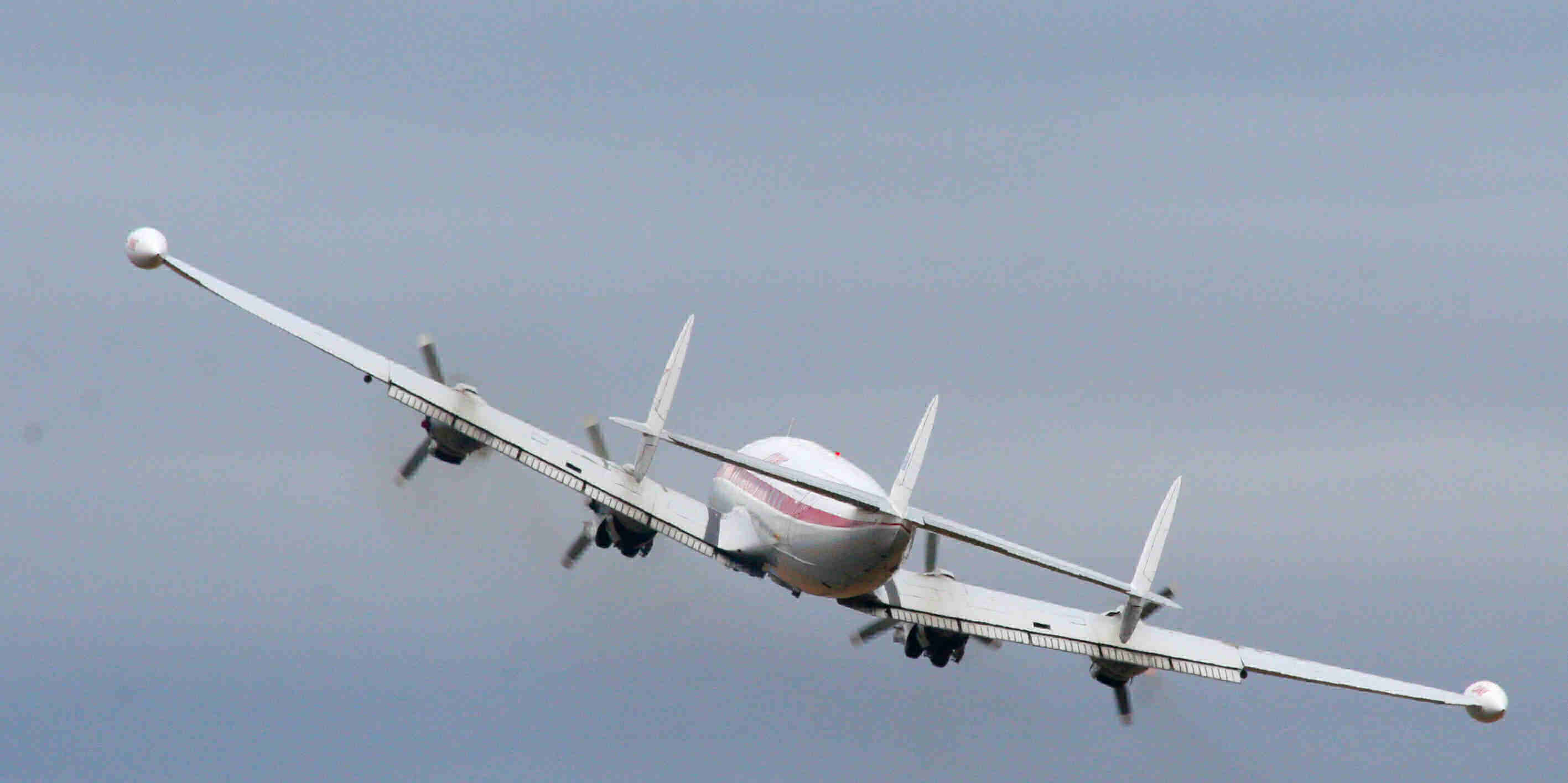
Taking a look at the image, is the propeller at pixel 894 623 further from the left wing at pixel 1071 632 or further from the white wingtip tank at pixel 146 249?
the white wingtip tank at pixel 146 249

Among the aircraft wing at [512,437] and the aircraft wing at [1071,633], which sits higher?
the aircraft wing at [1071,633]

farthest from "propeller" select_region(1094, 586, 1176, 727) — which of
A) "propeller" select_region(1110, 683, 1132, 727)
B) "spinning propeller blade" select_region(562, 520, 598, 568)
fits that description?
"spinning propeller blade" select_region(562, 520, 598, 568)

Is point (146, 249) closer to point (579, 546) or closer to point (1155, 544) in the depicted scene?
point (579, 546)

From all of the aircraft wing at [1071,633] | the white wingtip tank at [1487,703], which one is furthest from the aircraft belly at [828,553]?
the white wingtip tank at [1487,703]

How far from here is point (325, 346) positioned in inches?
3403

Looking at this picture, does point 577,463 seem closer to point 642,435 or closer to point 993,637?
point 642,435

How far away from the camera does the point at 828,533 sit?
84.4 meters

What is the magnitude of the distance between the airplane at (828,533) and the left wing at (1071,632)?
4 centimetres

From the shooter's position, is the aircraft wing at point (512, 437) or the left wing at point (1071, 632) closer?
the aircraft wing at point (512, 437)

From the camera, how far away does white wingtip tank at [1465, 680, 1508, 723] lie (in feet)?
296

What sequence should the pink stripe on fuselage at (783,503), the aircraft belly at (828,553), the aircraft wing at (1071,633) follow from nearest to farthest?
the aircraft belly at (828,553), the pink stripe on fuselage at (783,503), the aircraft wing at (1071,633)

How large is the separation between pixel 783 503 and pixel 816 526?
10.6ft

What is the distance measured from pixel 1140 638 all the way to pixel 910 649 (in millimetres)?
8219

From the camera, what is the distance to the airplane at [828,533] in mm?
83688
